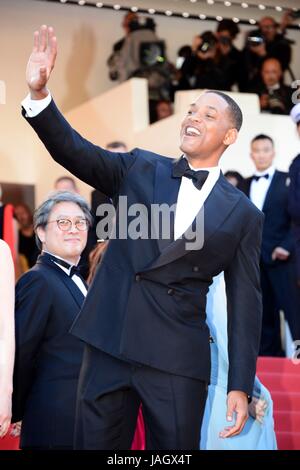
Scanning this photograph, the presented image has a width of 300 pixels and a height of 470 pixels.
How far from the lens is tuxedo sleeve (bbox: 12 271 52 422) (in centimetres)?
472

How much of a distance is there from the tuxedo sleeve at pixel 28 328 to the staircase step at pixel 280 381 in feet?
8.42


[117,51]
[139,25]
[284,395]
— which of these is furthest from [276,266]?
[117,51]

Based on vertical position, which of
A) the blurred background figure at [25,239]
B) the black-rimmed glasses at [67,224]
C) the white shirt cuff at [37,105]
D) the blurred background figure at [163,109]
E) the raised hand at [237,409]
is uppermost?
the blurred background figure at [163,109]

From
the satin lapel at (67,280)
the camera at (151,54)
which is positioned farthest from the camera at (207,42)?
the satin lapel at (67,280)

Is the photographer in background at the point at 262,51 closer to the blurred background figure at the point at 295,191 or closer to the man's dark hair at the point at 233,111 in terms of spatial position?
the blurred background figure at the point at 295,191

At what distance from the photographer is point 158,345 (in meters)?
3.62

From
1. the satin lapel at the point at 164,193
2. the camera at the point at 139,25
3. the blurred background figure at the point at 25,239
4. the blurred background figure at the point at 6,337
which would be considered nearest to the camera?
the satin lapel at the point at 164,193

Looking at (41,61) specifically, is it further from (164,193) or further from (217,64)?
(217,64)

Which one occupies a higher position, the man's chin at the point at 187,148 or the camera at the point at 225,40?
the camera at the point at 225,40

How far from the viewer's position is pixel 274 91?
11.5 m

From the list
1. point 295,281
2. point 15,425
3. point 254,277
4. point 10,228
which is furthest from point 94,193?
point 254,277

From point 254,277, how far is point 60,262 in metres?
1.36

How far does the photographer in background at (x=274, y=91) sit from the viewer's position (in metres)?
11.4

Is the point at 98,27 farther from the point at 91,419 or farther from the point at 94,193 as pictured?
the point at 91,419
